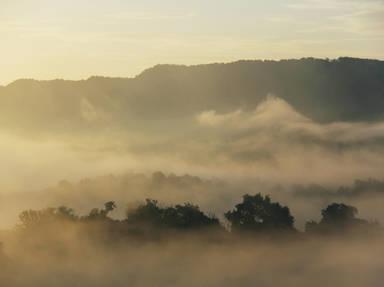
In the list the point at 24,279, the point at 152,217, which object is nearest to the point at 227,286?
the point at 152,217

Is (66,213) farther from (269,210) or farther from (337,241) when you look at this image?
(337,241)

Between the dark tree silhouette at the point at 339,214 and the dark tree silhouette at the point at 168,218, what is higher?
the dark tree silhouette at the point at 339,214

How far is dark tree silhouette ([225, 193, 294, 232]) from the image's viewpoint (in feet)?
323

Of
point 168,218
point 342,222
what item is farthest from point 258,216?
point 342,222

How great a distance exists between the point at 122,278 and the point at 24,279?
39.2 feet

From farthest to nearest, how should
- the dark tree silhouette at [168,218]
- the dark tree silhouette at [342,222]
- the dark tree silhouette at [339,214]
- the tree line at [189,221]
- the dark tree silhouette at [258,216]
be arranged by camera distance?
the dark tree silhouette at [339,214] → the dark tree silhouette at [342,222] → the dark tree silhouette at [168,218] → the dark tree silhouette at [258,216] → the tree line at [189,221]

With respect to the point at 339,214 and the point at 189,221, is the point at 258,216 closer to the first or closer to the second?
the point at 189,221

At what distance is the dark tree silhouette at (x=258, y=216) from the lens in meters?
98.3

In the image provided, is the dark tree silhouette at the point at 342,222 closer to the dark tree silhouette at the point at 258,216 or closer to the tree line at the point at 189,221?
the tree line at the point at 189,221

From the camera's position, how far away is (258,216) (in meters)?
98.9

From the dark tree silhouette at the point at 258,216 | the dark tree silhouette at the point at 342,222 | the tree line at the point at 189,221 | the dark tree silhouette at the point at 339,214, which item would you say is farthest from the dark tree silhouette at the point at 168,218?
the dark tree silhouette at the point at 339,214

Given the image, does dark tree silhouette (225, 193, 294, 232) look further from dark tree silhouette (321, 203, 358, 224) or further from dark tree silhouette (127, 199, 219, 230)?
dark tree silhouette (321, 203, 358, 224)

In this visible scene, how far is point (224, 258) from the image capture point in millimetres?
97000

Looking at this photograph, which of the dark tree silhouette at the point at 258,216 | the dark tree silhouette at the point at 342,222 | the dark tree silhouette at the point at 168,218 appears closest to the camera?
→ the dark tree silhouette at the point at 258,216
